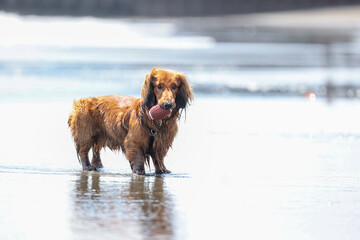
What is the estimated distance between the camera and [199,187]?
21.3 ft

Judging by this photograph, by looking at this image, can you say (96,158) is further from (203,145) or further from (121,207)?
(121,207)

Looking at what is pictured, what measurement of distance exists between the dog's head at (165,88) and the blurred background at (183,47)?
8.53 metres

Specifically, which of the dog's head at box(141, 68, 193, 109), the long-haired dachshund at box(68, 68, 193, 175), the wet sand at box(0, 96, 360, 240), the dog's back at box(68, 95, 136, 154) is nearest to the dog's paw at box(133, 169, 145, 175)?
the long-haired dachshund at box(68, 68, 193, 175)

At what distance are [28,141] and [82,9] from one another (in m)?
41.5

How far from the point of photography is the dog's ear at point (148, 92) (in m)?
7.05

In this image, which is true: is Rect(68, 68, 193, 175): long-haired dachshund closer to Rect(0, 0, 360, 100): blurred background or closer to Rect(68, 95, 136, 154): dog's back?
Rect(68, 95, 136, 154): dog's back

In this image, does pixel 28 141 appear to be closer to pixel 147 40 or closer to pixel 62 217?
pixel 62 217

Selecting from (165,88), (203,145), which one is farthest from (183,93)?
(203,145)

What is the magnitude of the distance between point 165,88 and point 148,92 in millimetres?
158

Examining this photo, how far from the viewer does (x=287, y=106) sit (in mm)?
14211

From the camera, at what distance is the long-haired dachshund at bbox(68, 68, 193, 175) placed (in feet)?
23.1

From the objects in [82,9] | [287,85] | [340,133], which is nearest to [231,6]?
[82,9]

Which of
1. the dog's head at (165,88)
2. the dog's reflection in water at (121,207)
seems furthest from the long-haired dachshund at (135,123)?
the dog's reflection in water at (121,207)

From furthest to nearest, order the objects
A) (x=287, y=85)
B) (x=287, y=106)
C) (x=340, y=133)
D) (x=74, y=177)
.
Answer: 1. (x=287, y=85)
2. (x=287, y=106)
3. (x=340, y=133)
4. (x=74, y=177)
